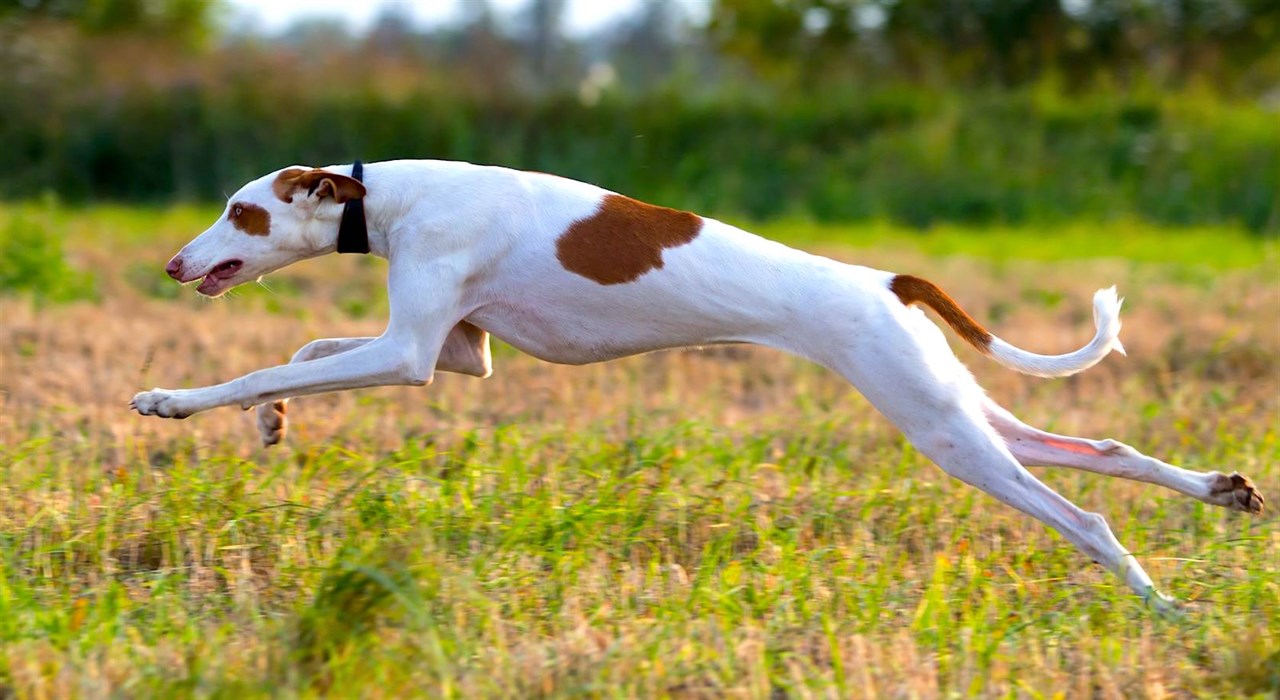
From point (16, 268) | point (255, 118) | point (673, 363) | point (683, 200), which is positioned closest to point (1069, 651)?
point (673, 363)

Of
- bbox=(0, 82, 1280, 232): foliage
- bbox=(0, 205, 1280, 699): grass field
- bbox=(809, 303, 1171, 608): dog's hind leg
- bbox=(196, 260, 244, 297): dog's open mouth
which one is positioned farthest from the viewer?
bbox=(0, 82, 1280, 232): foliage

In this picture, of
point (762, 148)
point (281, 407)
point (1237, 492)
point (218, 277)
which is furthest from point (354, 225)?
point (762, 148)

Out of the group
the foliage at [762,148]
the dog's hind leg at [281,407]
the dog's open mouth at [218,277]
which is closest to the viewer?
the dog's open mouth at [218,277]

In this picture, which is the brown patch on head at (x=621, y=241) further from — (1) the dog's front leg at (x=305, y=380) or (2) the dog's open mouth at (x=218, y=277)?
(2) the dog's open mouth at (x=218, y=277)

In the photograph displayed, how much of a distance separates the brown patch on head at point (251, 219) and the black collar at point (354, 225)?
23cm

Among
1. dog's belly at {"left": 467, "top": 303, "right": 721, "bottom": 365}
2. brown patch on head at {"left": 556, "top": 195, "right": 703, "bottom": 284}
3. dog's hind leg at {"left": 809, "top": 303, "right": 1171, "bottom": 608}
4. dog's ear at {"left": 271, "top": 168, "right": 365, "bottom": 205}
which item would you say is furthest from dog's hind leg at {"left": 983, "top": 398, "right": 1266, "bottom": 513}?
dog's ear at {"left": 271, "top": 168, "right": 365, "bottom": 205}

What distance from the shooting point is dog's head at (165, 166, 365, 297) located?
4.64m

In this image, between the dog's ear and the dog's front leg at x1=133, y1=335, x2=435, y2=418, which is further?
the dog's ear

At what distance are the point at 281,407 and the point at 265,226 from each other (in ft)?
2.25

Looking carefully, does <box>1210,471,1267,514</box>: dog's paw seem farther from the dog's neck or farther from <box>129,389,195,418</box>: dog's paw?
<box>129,389,195,418</box>: dog's paw

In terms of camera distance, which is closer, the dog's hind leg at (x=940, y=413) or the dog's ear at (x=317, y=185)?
the dog's hind leg at (x=940, y=413)

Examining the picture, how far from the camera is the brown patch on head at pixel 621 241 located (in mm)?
4566

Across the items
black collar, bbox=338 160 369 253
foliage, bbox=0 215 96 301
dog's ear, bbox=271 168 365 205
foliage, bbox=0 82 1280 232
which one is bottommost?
black collar, bbox=338 160 369 253

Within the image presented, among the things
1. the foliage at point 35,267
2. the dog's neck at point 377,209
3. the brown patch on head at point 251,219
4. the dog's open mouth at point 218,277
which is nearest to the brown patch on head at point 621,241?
the dog's neck at point 377,209
